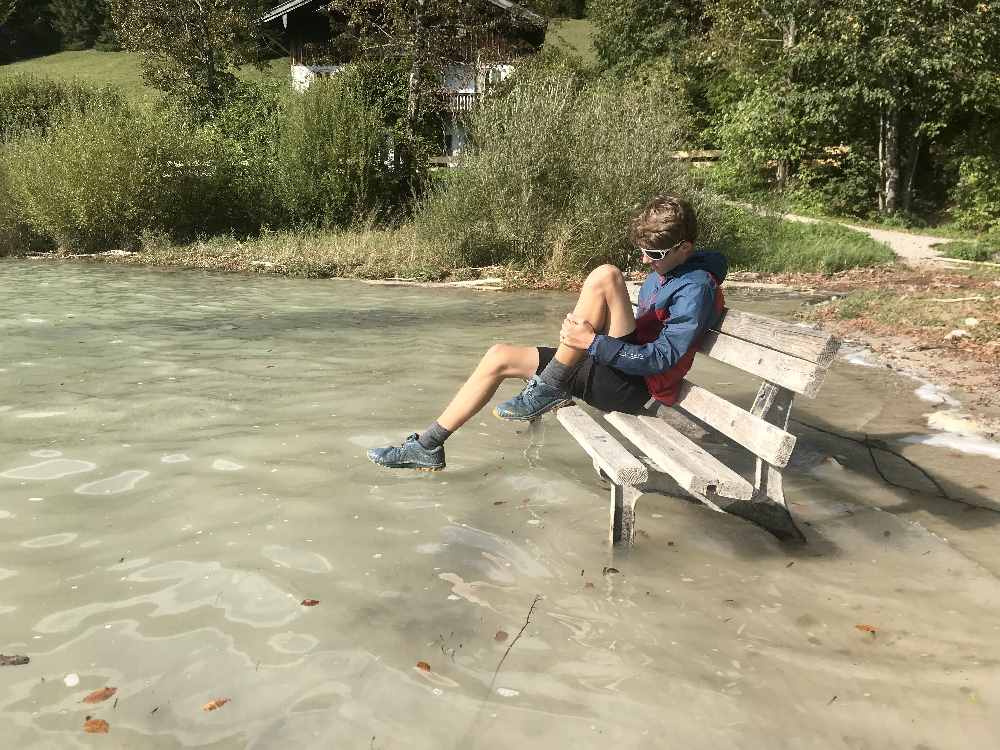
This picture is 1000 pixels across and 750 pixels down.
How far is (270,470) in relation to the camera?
4.71 metres

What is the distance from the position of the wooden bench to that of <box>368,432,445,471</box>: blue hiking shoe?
677 millimetres

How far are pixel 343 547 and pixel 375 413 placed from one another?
2.20m

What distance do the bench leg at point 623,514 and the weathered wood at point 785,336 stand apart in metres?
0.87

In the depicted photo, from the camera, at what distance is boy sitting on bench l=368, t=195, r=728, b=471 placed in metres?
4.08

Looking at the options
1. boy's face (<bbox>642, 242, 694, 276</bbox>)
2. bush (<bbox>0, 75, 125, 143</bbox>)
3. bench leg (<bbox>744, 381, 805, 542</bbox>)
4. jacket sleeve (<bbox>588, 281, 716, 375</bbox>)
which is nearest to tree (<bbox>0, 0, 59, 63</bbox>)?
bush (<bbox>0, 75, 125, 143</bbox>)

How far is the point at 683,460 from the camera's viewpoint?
3559 mm

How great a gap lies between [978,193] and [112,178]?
21.1 meters

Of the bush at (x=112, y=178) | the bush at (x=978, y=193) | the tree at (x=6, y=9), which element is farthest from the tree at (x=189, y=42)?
the tree at (x=6, y=9)

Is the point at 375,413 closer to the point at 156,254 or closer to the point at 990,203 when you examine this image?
the point at 156,254

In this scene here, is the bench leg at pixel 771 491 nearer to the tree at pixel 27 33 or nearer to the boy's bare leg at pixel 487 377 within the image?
the boy's bare leg at pixel 487 377

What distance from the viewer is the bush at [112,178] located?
1756 centimetres

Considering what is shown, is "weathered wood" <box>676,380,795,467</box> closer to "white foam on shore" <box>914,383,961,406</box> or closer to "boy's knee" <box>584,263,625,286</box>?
"boy's knee" <box>584,263,625,286</box>

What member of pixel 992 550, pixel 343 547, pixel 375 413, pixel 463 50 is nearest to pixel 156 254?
pixel 463 50

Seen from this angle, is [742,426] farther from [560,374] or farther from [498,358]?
[498,358]
